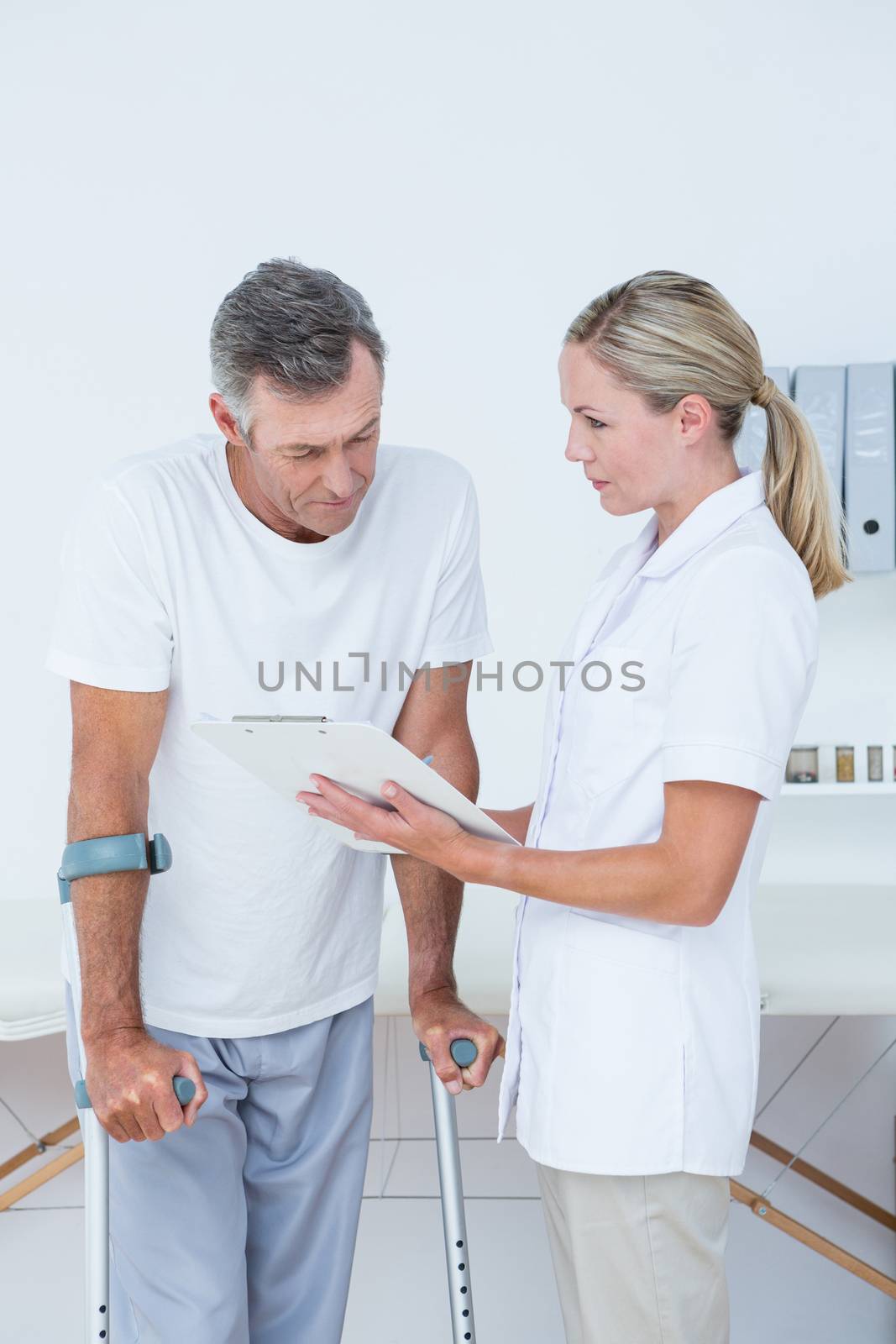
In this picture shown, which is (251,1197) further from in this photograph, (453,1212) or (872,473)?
(872,473)

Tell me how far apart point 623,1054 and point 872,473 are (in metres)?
1.62

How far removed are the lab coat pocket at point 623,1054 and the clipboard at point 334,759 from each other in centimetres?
17

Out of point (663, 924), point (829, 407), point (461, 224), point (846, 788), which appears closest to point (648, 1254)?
point (663, 924)

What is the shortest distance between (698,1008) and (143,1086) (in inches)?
22.0

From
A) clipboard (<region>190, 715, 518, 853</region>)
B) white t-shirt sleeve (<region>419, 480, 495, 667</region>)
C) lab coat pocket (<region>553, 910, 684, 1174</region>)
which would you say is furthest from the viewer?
white t-shirt sleeve (<region>419, 480, 495, 667</region>)

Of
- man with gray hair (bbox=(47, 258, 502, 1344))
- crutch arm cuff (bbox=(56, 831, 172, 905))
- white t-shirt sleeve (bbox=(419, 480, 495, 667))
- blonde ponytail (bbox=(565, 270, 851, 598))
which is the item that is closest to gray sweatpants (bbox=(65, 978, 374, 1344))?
man with gray hair (bbox=(47, 258, 502, 1344))

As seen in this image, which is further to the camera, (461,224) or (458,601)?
(461,224)

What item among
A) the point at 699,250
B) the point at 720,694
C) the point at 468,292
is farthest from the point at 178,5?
the point at 720,694

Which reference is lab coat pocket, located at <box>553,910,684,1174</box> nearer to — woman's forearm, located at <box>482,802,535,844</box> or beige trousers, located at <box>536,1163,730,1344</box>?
beige trousers, located at <box>536,1163,730,1344</box>

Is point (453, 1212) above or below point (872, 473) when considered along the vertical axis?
below

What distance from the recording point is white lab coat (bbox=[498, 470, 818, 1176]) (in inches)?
48.0

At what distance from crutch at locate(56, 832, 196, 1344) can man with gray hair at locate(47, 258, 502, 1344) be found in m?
0.03

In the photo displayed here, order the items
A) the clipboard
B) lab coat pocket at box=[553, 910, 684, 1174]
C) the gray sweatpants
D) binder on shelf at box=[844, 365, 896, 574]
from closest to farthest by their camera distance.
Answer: the clipboard
lab coat pocket at box=[553, 910, 684, 1174]
the gray sweatpants
binder on shelf at box=[844, 365, 896, 574]

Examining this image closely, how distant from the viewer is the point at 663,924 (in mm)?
1293
